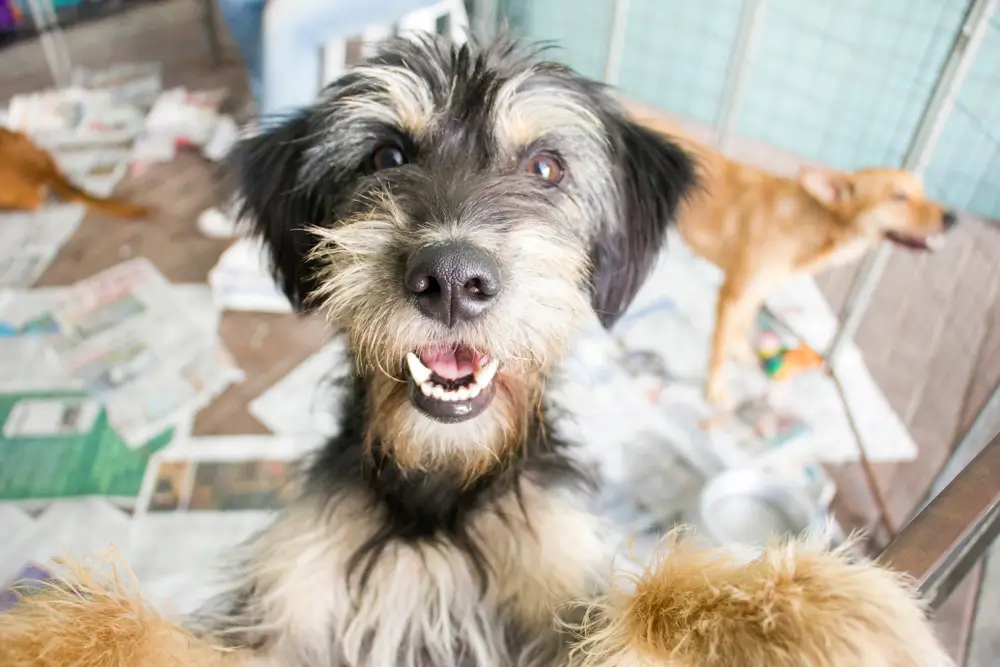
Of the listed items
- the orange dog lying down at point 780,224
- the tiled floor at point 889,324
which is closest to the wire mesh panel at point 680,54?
the tiled floor at point 889,324

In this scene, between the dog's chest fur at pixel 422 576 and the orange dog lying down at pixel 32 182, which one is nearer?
the dog's chest fur at pixel 422 576

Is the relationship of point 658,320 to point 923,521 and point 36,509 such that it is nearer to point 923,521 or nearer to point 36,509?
point 923,521

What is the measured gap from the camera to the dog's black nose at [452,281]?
2.54 ft

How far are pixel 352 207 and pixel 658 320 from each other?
1.27 meters

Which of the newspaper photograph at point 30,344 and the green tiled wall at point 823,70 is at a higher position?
the green tiled wall at point 823,70

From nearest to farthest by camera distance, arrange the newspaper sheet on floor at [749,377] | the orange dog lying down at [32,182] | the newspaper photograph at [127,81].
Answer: the newspaper sheet on floor at [749,377]
the orange dog lying down at [32,182]
the newspaper photograph at [127,81]

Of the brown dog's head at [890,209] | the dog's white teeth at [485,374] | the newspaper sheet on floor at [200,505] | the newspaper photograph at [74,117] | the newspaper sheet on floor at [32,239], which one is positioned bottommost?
the newspaper sheet on floor at [200,505]

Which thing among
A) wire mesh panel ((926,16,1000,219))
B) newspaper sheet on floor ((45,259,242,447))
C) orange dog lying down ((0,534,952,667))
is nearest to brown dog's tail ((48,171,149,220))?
newspaper sheet on floor ((45,259,242,447))

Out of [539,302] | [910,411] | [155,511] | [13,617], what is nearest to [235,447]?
[155,511]

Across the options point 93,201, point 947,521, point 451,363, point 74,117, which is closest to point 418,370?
point 451,363

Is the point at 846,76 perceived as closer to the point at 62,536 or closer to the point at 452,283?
the point at 452,283

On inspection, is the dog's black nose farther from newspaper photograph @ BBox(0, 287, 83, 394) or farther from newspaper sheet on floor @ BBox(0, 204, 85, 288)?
newspaper sheet on floor @ BBox(0, 204, 85, 288)

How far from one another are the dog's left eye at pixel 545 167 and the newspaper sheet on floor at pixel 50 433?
3.96 ft

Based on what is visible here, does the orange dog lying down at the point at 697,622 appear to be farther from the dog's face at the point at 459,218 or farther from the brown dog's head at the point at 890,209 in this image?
the brown dog's head at the point at 890,209
